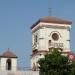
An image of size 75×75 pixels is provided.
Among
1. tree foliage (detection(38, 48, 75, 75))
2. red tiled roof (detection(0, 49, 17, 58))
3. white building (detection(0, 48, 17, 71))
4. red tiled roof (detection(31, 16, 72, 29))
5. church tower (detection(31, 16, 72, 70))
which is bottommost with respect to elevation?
tree foliage (detection(38, 48, 75, 75))

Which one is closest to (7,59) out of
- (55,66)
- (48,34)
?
(48,34)

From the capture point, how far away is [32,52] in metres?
47.2

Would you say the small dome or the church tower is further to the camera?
the church tower

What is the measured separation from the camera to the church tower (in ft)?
149

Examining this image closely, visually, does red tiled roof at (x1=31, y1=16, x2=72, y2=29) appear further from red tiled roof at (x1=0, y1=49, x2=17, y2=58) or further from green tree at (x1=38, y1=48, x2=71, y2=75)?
green tree at (x1=38, y1=48, x2=71, y2=75)

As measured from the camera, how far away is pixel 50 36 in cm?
4597

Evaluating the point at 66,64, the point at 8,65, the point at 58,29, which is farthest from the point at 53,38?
the point at 66,64

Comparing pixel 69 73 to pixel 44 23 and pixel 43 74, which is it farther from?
pixel 44 23

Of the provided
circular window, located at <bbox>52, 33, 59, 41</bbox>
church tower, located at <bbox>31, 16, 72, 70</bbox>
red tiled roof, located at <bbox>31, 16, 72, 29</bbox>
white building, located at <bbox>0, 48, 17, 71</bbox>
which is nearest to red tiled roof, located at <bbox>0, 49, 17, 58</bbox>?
white building, located at <bbox>0, 48, 17, 71</bbox>

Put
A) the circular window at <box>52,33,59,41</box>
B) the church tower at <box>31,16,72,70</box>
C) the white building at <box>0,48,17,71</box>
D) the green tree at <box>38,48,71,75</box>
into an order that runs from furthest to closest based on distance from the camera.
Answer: the circular window at <box>52,33,59,41</box> → the church tower at <box>31,16,72,70</box> → the white building at <box>0,48,17,71</box> → the green tree at <box>38,48,71,75</box>

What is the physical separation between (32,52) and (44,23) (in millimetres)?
3657

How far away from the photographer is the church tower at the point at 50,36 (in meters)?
45.6

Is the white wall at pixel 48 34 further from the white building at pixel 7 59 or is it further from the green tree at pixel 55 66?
the green tree at pixel 55 66

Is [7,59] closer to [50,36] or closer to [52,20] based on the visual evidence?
[50,36]
